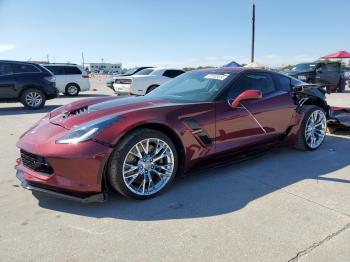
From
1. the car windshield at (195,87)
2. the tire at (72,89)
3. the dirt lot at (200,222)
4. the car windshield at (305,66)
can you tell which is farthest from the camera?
the car windshield at (305,66)

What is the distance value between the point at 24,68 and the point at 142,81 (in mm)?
4270

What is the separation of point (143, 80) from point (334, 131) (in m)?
8.05

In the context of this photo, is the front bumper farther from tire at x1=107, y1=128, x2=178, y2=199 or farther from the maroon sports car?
tire at x1=107, y1=128, x2=178, y2=199

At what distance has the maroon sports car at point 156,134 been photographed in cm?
301

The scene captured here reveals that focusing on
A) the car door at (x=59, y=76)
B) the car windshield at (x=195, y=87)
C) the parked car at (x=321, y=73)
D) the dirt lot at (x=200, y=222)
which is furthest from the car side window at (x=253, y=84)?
the parked car at (x=321, y=73)

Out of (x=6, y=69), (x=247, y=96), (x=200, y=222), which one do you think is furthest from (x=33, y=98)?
(x=200, y=222)

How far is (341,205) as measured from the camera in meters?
3.26

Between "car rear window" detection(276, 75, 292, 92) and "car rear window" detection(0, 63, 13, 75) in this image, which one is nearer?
"car rear window" detection(276, 75, 292, 92)

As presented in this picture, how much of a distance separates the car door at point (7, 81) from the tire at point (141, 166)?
27.6 ft

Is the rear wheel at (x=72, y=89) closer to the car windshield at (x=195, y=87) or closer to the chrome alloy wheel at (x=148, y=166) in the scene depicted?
the car windshield at (x=195, y=87)

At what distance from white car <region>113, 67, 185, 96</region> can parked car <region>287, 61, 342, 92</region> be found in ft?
24.7

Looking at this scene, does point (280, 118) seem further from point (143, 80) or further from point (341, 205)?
point (143, 80)

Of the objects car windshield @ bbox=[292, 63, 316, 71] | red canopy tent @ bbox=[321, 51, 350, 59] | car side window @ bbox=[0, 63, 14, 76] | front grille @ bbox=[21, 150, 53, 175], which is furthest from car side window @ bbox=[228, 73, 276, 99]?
red canopy tent @ bbox=[321, 51, 350, 59]

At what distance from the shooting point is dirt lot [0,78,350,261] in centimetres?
246
